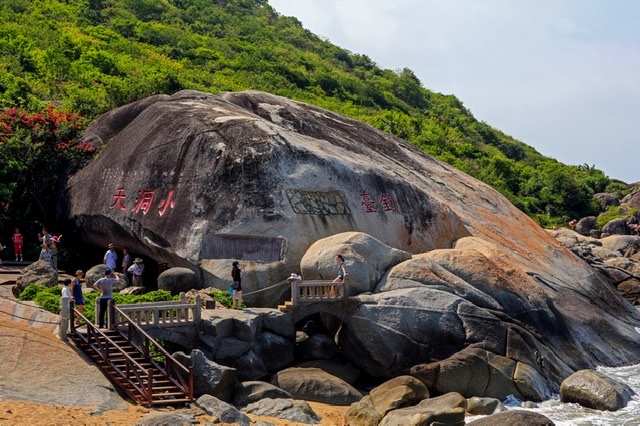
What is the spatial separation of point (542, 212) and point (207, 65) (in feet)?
94.4

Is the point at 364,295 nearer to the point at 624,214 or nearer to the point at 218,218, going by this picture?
the point at 218,218

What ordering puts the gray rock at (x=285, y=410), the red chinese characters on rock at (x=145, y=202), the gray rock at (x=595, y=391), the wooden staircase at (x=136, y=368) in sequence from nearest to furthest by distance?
the wooden staircase at (x=136, y=368), the gray rock at (x=285, y=410), the gray rock at (x=595, y=391), the red chinese characters on rock at (x=145, y=202)

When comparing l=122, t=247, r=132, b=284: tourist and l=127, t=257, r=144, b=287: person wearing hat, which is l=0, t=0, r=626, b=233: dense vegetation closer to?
l=122, t=247, r=132, b=284: tourist

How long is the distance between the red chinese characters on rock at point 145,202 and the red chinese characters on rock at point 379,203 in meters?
6.54

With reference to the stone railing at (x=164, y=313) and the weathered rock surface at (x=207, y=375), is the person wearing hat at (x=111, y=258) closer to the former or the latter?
the stone railing at (x=164, y=313)

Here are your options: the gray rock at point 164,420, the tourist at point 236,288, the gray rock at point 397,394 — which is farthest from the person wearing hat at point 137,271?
the gray rock at point 164,420

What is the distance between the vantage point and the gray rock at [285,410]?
810 inches

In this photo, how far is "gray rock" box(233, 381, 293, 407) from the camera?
69.5 ft

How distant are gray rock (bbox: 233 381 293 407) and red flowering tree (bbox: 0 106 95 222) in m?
13.7

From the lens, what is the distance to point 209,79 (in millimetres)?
62750

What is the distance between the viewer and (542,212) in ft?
217

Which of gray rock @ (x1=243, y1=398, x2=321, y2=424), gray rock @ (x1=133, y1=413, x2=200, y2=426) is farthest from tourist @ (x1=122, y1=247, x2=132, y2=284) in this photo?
gray rock @ (x1=133, y1=413, x2=200, y2=426)

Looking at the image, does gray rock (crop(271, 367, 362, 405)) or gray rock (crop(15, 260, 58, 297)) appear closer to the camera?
gray rock (crop(271, 367, 362, 405))

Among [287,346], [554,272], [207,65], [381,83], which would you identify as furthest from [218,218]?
[381,83]
